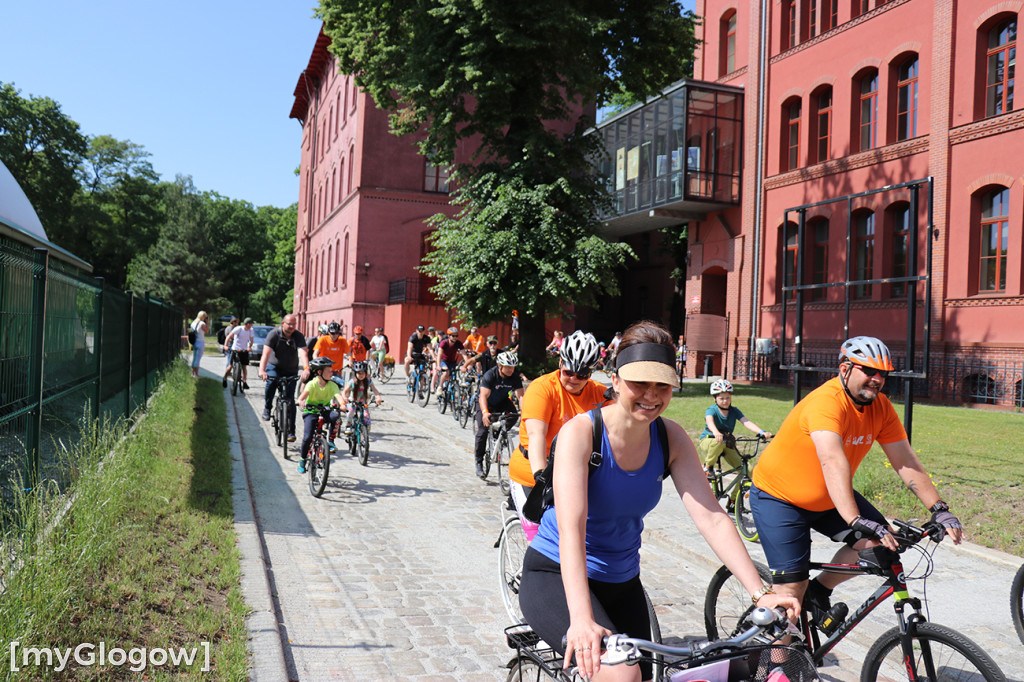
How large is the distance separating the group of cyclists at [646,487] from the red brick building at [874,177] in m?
13.5

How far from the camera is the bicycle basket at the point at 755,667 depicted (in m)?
2.38

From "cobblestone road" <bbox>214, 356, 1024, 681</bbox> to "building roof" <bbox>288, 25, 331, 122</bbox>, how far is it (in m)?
39.9

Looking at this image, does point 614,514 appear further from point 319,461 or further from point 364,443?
point 364,443

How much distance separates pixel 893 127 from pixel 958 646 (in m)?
24.4

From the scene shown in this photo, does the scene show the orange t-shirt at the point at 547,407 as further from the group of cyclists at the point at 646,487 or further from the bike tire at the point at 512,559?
the bike tire at the point at 512,559

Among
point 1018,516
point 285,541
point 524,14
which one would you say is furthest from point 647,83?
point 285,541

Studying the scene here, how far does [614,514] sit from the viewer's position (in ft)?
9.89

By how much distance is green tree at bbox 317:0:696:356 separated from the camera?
823 inches

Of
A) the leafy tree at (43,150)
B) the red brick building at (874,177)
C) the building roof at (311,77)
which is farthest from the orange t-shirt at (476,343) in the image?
the leafy tree at (43,150)

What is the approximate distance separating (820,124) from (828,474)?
86.5ft

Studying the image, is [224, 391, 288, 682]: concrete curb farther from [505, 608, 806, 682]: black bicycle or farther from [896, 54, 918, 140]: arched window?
[896, 54, 918, 140]: arched window

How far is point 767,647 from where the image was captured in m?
2.41

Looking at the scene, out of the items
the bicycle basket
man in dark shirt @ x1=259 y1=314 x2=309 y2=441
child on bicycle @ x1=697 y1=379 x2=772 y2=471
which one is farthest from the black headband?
man in dark shirt @ x1=259 y1=314 x2=309 y2=441

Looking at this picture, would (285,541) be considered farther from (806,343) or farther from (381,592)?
(806,343)
